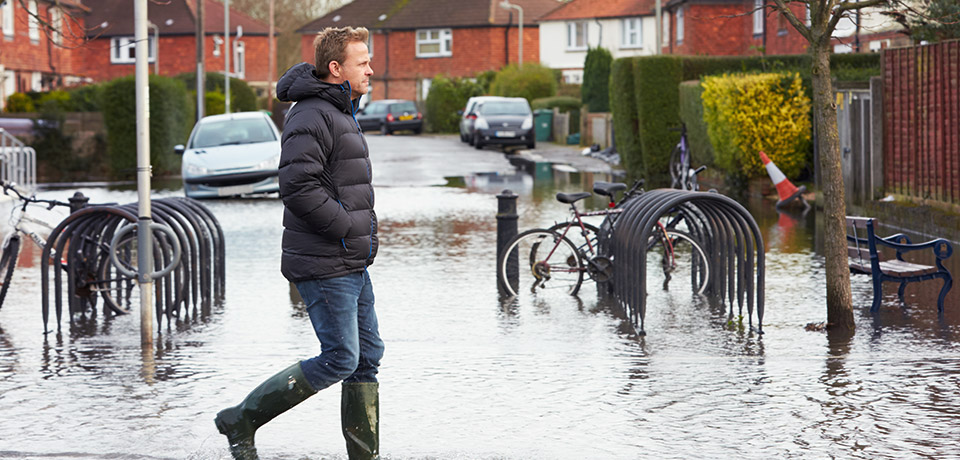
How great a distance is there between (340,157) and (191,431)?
1.74 metres

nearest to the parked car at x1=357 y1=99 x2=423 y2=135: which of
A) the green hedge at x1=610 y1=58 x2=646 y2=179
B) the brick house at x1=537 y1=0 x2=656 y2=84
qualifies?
the brick house at x1=537 y1=0 x2=656 y2=84

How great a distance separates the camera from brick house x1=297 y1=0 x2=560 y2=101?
76.0m

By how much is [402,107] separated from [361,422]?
178 ft

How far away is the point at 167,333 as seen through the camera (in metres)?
9.28

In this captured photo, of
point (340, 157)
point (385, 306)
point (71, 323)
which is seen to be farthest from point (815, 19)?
point (71, 323)

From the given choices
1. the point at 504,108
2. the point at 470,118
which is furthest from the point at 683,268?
the point at 470,118

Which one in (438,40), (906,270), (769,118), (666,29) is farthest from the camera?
(438,40)

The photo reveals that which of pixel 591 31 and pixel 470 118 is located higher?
pixel 591 31

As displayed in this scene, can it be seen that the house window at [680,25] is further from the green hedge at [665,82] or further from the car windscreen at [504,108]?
the green hedge at [665,82]

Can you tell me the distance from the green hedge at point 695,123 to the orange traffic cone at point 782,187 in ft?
11.7

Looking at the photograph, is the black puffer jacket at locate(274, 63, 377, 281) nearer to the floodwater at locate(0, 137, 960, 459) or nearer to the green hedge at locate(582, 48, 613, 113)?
the floodwater at locate(0, 137, 960, 459)

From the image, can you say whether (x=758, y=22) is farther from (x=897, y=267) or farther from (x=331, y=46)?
(x=331, y=46)

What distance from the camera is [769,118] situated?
2108 cm

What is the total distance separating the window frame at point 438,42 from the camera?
76875mm
